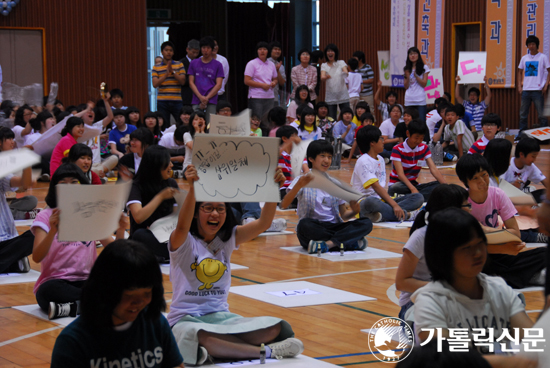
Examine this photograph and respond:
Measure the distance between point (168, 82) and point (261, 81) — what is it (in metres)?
1.83

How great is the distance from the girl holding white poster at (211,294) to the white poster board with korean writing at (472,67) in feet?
39.3

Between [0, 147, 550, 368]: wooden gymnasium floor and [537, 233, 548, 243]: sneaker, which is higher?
[537, 233, 548, 243]: sneaker

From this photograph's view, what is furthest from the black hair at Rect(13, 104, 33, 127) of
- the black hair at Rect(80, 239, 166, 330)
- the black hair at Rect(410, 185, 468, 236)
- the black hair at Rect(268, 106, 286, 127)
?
the black hair at Rect(80, 239, 166, 330)

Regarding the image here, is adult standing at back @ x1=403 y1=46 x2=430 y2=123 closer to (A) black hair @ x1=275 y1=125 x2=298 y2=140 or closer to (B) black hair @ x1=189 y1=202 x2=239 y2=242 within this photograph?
(A) black hair @ x1=275 y1=125 x2=298 y2=140

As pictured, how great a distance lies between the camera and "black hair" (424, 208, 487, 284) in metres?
2.53

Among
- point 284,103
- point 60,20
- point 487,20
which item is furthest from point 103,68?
point 487,20

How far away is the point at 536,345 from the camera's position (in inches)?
74.3

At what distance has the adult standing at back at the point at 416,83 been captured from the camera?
47.0 ft

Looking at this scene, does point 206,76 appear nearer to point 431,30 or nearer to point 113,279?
point 431,30

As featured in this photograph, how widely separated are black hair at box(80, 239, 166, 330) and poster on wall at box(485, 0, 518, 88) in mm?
14594

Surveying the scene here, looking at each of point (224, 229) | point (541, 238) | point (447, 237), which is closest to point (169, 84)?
point (541, 238)

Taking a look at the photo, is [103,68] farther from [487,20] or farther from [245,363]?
[245,363]

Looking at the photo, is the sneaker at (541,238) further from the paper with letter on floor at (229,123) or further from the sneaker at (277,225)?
the paper with letter on floor at (229,123)

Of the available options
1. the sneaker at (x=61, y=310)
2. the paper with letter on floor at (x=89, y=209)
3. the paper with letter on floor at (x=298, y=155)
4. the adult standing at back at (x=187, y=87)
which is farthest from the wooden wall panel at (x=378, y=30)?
the paper with letter on floor at (x=89, y=209)
